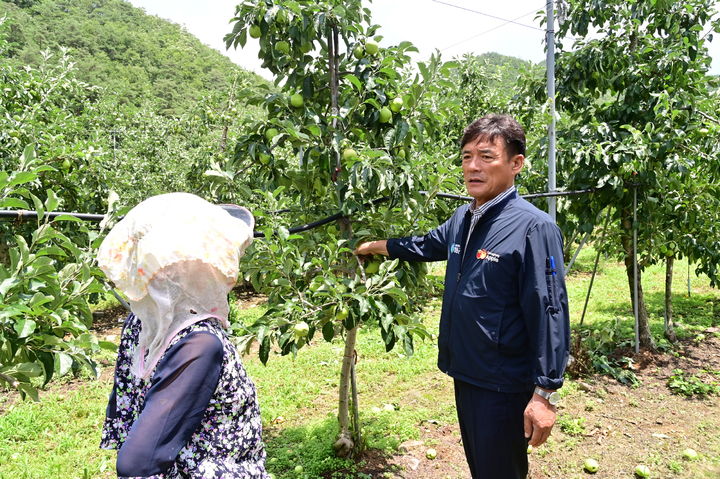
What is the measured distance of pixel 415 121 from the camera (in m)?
2.34

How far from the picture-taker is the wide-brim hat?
98 centimetres

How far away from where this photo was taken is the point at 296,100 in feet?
7.82

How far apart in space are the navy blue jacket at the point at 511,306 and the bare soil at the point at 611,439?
1290 millimetres

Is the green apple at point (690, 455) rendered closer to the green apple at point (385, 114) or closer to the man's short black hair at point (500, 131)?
the man's short black hair at point (500, 131)

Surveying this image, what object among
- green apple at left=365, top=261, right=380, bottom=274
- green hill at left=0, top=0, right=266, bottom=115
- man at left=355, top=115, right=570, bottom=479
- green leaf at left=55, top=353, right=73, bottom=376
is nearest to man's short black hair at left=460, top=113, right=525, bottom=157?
man at left=355, top=115, right=570, bottom=479

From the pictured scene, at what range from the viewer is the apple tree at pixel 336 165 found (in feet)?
6.61


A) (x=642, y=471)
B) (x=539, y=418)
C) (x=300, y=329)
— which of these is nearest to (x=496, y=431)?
(x=539, y=418)

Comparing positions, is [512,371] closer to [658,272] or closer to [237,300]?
[237,300]

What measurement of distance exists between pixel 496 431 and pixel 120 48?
163ft

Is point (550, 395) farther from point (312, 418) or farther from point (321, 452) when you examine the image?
point (312, 418)

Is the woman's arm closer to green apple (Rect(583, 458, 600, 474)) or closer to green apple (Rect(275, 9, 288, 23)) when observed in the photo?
green apple (Rect(275, 9, 288, 23))

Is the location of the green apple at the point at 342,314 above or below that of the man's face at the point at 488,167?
below

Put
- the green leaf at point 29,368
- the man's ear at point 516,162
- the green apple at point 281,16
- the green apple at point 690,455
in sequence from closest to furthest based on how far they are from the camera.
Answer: the green leaf at point 29,368 → the man's ear at point 516,162 → the green apple at point 281,16 → the green apple at point 690,455

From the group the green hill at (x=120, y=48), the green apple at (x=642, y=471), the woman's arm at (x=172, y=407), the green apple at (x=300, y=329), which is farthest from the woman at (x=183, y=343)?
the green hill at (x=120, y=48)
